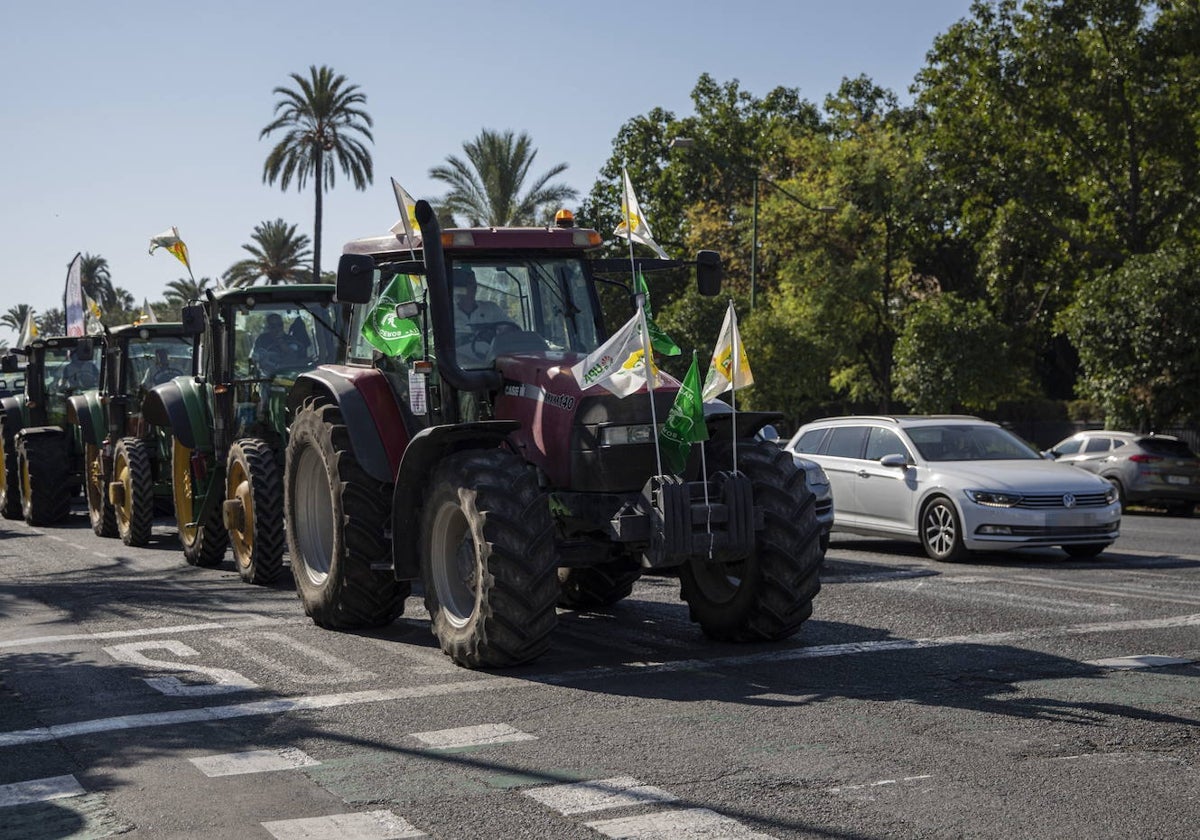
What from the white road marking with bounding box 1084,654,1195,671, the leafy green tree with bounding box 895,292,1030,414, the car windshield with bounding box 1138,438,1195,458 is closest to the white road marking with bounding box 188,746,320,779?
the white road marking with bounding box 1084,654,1195,671

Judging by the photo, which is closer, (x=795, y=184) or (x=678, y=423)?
(x=678, y=423)

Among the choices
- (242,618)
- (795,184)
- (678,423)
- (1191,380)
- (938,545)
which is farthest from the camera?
(795,184)

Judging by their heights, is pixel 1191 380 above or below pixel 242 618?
above

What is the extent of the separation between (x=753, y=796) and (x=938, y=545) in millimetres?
10127

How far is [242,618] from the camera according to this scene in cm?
1086

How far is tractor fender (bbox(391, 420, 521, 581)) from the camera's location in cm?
871

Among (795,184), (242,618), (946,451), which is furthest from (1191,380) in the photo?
(242,618)

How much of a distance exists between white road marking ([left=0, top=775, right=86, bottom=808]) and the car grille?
10715mm

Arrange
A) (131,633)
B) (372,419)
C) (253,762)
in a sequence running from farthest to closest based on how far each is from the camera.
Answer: (131,633) < (372,419) < (253,762)

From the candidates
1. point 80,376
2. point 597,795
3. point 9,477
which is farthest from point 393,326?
point 9,477

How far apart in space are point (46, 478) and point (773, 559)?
1474 cm

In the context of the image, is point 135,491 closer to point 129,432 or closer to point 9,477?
point 129,432

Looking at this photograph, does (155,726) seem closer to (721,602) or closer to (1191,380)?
(721,602)

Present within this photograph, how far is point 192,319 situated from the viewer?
47.7 ft
